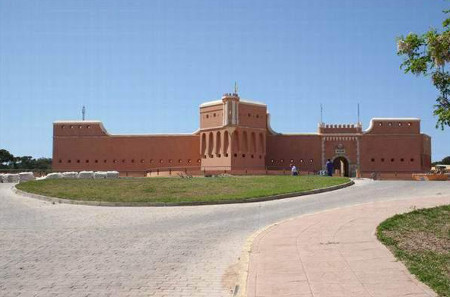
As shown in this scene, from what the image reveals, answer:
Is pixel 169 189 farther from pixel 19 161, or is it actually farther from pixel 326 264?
pixel 19 161

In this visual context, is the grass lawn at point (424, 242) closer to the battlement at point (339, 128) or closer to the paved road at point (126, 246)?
the paved road at point (126, 246)

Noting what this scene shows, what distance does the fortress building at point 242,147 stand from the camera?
4338 centimetres

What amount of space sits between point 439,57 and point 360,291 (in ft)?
15.6

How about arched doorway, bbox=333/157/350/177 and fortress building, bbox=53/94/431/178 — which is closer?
fortress building, bbox=53/94/431/178

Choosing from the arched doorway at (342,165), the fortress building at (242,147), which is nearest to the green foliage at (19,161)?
the fortress building at (242,147)

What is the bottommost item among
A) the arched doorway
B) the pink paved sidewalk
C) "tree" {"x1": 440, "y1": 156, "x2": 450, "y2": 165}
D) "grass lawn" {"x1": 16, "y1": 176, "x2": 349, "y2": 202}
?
the pink paved sidewalk

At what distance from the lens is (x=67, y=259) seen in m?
8.24

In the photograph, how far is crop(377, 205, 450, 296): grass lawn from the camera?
6.34 meters

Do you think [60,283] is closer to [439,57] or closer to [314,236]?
[314,236]

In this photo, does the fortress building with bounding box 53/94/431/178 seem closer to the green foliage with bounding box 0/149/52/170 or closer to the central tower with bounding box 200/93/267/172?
the central tower with bounding box 200/93/267/172

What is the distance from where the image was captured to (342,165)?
157 feet

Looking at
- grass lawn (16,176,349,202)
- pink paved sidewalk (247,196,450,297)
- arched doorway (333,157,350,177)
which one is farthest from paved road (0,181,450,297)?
arched doorway (333,157,350,177)

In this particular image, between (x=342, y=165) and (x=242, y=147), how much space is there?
449 inches

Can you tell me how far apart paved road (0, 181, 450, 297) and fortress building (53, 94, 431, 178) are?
83.8ft
